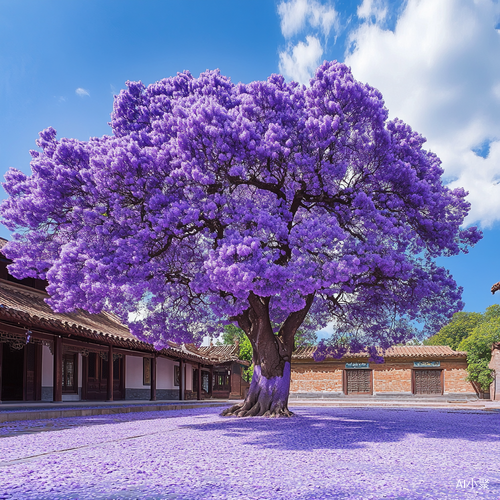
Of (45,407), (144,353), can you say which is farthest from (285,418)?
(144,353)

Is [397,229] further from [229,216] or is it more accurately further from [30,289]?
[30,289]

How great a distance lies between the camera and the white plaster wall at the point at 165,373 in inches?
1219

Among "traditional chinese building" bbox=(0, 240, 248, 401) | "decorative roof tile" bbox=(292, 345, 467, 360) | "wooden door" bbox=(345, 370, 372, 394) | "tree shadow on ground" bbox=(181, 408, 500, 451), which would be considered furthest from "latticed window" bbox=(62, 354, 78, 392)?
"wooden door" bbox=(345, 370, 372, 394)

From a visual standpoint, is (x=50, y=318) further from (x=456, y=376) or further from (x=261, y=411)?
(x=456, y=376)

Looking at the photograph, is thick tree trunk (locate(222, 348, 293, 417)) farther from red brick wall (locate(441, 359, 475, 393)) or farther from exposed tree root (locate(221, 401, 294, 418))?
red brick wall (locate(441, 359, 475, 393))

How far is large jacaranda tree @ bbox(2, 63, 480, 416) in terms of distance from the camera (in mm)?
11797

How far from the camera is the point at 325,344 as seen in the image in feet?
65.5

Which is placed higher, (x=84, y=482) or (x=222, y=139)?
(x=222, y=139)

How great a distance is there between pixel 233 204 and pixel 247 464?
704cm

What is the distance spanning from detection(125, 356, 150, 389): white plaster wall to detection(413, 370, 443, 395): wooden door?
64.8 feet

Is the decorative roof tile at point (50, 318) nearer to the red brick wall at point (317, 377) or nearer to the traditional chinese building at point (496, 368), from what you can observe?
the red brick wall at point (317, 377)

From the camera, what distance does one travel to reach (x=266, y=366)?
15500mm

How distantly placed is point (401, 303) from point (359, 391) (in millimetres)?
24108

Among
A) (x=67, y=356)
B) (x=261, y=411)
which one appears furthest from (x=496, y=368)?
(x=67, y=356)
